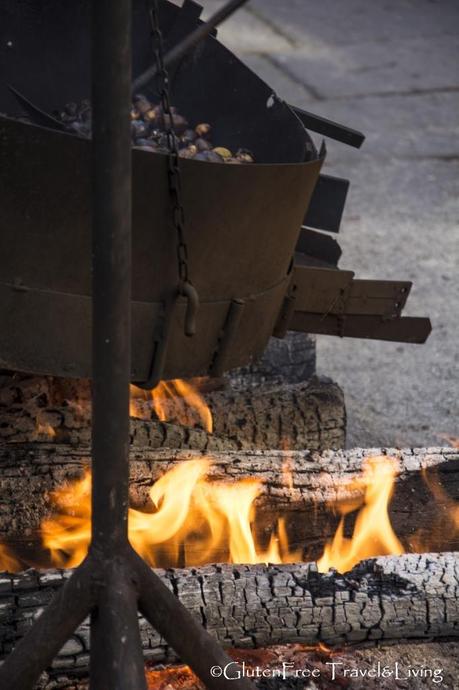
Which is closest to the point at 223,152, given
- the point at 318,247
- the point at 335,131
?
the point at 335,131

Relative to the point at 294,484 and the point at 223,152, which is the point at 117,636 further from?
the point at 223,152

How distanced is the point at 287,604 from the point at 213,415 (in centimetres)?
93

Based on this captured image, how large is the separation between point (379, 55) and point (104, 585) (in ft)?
21.8

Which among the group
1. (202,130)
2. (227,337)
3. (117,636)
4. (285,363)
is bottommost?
(117,636)

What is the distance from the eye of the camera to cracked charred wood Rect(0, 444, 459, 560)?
2.48 metres

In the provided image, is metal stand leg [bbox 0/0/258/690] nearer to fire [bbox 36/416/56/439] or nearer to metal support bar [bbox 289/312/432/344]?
fire [bbox 36/416/56/439]

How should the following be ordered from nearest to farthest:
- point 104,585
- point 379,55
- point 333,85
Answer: point 104,585 → point 333,85 → point 379,55

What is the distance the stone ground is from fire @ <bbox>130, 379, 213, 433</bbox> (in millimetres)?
694

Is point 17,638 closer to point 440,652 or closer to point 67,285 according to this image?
point 67,285

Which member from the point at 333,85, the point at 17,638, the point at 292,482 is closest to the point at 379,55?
the point at 333,85

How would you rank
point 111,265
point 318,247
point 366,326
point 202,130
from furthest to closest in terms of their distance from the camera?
point 318,247 < point 366,326 < point 202,130 < point 111,265

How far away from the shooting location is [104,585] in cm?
196

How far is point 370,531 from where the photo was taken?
2.54 metres

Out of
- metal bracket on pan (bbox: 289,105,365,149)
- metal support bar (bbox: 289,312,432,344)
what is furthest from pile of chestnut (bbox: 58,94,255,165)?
metal support bar (bbox: 289,312,432,344)
